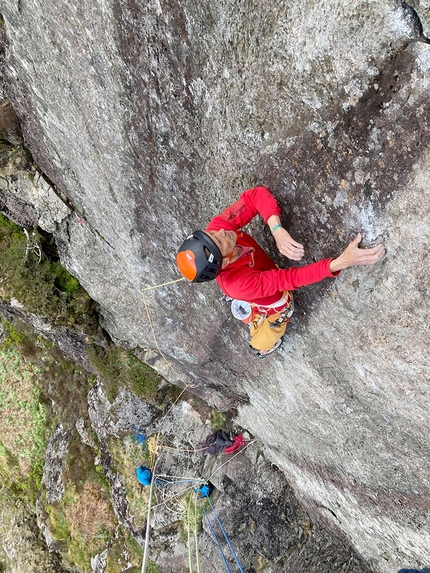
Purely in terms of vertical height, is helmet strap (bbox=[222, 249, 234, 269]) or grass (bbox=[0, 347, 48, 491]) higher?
helmet strap (bbox=[222, 249, 234, 269])

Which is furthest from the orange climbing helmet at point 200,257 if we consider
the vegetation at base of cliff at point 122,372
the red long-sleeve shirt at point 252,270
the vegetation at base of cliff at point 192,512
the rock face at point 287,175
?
the vegetation at base of cliff at point 192,512

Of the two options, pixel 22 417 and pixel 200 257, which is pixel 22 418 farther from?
pixel 200 257

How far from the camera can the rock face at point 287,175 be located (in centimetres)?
343

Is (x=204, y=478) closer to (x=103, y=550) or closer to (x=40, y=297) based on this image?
(x=103, y=550)

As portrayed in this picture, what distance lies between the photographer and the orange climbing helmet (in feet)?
13.1

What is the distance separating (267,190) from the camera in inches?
172

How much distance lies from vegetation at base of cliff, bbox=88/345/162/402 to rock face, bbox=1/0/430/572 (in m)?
2.13

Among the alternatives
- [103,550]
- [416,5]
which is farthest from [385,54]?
→ [103,550]

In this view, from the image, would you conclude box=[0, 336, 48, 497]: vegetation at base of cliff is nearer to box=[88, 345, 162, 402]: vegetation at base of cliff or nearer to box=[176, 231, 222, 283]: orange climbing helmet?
box=[88, 345, 162, 402]: vegetation at base of cliff

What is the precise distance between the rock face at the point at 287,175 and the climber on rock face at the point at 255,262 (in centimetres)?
22

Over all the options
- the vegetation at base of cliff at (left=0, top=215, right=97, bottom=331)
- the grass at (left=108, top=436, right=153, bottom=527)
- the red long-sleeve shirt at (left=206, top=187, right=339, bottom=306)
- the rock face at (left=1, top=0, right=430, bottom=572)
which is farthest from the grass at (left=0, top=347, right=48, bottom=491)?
the red long-sleeve shirt at (left=206, top=187, right=339, bottom=306)

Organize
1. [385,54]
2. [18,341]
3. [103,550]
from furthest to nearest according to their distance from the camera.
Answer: [18,341]
[103,550]
[385,54]

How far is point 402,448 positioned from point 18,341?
11.1 metres

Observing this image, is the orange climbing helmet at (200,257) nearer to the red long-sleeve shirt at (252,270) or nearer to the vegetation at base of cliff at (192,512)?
the red long-sleeve shirt at (252,270)
